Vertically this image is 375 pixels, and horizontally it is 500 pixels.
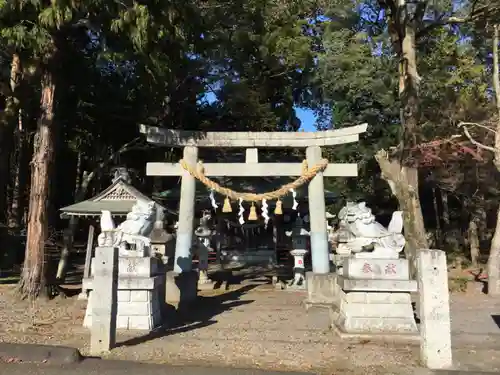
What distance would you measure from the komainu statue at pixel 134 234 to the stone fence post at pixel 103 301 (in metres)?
1.63

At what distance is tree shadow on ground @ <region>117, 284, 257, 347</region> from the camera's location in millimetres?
7172

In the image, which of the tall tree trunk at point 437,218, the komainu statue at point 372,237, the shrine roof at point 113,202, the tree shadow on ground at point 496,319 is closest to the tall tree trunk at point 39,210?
the shrine roof at point 113,202

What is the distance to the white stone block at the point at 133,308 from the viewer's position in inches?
286

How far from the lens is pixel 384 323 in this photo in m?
7.01

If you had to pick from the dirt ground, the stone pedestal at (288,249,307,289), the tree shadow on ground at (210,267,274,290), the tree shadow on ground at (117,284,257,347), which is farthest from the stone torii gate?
the tree shadow on ground at (210,267,274,290)

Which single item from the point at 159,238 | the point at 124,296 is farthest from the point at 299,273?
the point at 124,296

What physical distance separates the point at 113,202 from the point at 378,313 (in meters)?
7.36

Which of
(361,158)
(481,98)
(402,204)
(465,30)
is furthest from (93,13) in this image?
(361,158)

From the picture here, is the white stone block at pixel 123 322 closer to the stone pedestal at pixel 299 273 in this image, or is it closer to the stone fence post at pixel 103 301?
the stone fence post at pixel 103 301

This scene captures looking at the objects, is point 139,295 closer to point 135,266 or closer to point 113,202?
point 135,266

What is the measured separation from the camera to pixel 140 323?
23.8ft

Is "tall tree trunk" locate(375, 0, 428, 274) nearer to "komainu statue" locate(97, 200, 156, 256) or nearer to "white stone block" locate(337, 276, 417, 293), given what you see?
"white stone block" locate(337, 276, 417, 293)

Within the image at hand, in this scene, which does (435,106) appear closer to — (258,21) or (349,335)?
(258,21)

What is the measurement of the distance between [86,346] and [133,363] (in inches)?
64.4
